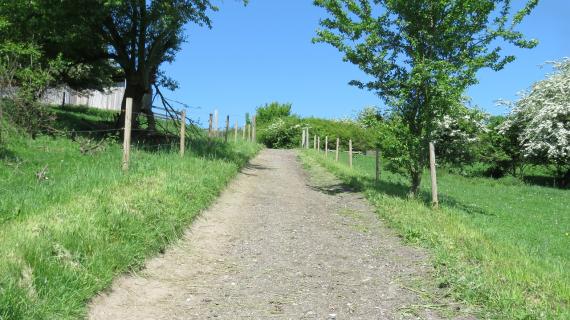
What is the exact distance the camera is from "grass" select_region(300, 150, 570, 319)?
606cm

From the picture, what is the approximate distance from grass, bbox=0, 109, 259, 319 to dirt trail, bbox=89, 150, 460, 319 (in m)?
0.28

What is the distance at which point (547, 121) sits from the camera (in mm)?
29516

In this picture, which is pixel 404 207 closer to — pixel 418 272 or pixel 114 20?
pixel 418 272

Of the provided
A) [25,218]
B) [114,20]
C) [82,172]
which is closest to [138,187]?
[82,172]

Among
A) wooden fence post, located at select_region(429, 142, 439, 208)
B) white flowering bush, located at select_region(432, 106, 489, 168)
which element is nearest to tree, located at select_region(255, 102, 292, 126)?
white flowering bush, located at select_region(432, 106, 489, 168)

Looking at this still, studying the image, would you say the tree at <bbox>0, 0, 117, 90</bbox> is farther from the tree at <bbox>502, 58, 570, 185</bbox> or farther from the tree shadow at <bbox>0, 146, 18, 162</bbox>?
the tree at <bbox>502, 58, 570, 185</bbox>

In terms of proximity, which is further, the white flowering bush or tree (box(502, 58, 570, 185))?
the white flowering bush

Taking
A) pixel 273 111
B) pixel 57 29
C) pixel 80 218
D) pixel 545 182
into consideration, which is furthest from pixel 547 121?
pixel 273 111

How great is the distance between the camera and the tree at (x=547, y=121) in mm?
29281

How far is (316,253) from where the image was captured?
8.63 metres

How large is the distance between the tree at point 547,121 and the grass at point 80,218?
21.1 metres

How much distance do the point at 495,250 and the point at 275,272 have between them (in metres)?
3.30

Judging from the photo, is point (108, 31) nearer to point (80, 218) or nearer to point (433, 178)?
Result: point (433, 178)

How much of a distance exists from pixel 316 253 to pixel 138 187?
3.30 meters
